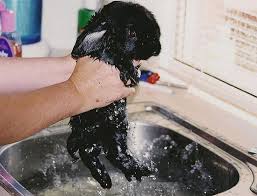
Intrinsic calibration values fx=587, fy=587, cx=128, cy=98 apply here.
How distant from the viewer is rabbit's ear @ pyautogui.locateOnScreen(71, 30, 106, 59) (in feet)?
3.59

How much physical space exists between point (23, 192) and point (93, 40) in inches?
13.2

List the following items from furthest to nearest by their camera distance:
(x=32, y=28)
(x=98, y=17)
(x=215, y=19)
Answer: (x=32, y=28) < (x=215, y=19) < (x=98, y=17)

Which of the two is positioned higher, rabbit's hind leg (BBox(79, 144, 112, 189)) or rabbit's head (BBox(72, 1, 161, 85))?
rabbit's head (BBox(72, 1, 161, 85))

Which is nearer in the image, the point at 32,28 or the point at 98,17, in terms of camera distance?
the point at 98,17

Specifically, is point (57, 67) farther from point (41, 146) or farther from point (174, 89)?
point (174, 89)

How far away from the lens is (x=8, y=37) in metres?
1.80

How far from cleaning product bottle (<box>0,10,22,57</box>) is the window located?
1.70ft

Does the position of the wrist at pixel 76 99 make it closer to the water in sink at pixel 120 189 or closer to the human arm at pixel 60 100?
the human arm at pixel 60 100

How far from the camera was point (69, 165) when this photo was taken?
1.55 meters

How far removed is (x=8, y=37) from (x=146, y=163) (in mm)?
595

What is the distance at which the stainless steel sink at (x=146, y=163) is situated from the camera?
1.46 metres

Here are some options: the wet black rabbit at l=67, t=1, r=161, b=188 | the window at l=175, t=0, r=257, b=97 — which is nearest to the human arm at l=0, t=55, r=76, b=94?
the wet black rabbit at l=67, t=1, r=161, b=188

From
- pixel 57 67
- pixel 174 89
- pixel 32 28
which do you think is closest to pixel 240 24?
pixel 174 89

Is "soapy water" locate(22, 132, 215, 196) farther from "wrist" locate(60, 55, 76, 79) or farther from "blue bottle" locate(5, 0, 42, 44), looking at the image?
"blue bottle" locate(5, 0, 42, 44)
